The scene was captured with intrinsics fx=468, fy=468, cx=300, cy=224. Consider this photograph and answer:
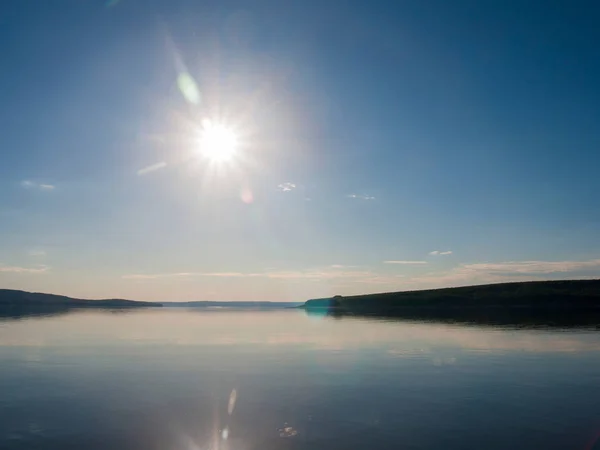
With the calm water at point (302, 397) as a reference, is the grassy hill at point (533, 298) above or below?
above

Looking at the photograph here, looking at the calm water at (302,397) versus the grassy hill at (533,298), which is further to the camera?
the grassy hill at (533,298)

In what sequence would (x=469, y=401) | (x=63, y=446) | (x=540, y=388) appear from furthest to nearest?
(x=540, y=388) < (x=469, y=401) < (x=63, y=446)

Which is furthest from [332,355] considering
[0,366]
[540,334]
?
[540,334]

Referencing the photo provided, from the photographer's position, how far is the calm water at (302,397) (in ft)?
67.6

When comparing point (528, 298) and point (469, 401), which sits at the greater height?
point (528, 298)

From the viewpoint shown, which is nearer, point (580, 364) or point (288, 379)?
point (288, 379)

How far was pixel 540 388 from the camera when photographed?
30797mm

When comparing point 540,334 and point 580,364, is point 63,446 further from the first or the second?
point 540,334

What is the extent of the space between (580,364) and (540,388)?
12.3 metres

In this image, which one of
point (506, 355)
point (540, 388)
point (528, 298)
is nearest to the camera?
point (540, 388)

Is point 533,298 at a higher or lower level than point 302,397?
higher

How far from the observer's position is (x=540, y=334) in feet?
217

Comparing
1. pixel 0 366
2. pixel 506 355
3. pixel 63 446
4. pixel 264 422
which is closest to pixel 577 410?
pixel 264 422

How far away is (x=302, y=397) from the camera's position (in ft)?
94.7
